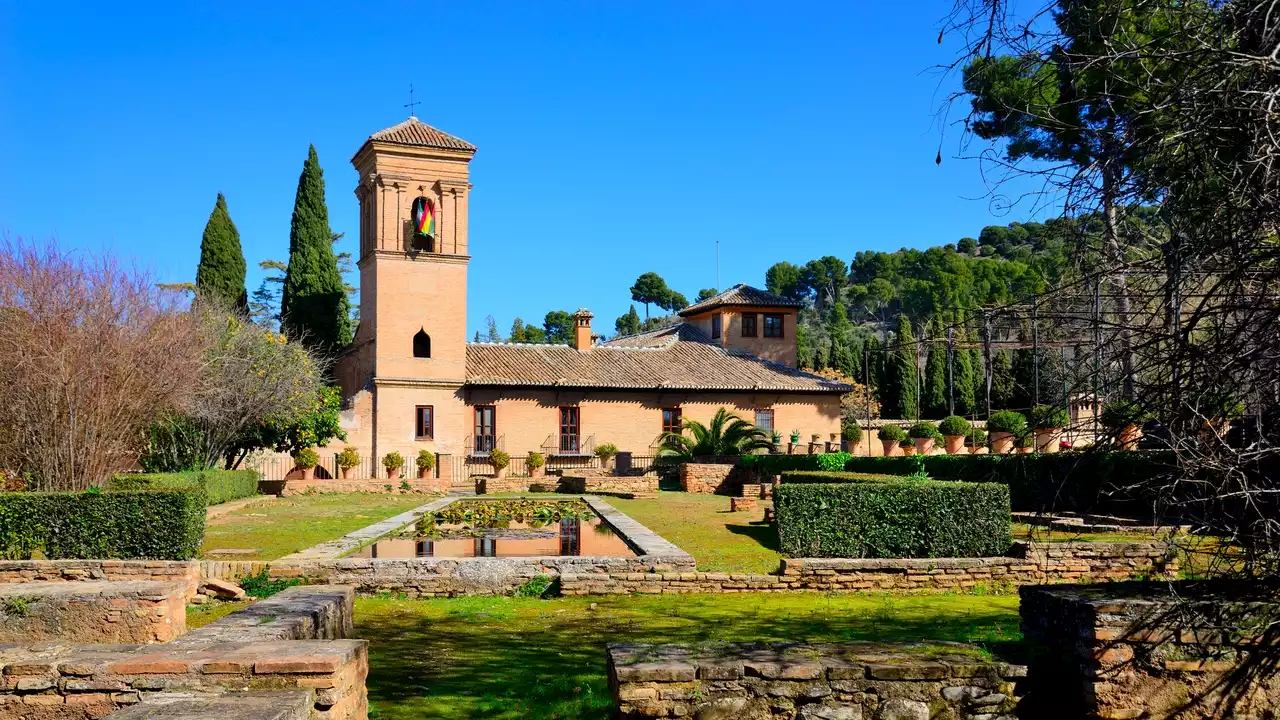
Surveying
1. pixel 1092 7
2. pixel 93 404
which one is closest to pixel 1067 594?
pixel 1092 7

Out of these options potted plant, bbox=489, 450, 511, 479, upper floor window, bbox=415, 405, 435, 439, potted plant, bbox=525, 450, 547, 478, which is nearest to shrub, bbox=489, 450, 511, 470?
potted plant, bbox=489, 450, 511, 479

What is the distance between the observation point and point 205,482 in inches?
810

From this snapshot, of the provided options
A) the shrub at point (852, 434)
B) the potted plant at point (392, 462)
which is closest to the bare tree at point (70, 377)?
the potted plant at point (392, 462)

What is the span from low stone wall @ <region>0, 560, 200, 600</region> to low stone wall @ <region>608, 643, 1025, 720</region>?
803 centimetres

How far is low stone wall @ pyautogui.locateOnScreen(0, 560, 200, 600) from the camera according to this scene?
11250 mm

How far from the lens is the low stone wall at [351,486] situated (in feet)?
85.4

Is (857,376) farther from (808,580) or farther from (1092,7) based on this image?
→ (1092,7)

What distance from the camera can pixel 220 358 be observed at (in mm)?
24172

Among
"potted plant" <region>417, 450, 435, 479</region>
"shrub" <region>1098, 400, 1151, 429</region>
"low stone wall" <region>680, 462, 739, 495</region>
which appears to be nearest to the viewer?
"shrub" <region>1098, 400, 1151, 429</region>

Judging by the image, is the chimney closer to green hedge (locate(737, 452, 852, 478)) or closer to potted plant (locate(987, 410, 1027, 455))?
green hedge (locate(737, 452, 852, 478))

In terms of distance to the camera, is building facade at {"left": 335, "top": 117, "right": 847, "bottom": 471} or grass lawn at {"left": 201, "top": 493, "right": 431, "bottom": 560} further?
building facade at {"left": 335, "top": 117, "right": 847, "bottom": 471}

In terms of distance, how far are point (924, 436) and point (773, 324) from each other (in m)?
10.7

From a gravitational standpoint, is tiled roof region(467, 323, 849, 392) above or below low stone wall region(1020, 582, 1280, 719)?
above

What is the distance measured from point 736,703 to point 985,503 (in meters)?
8.08
